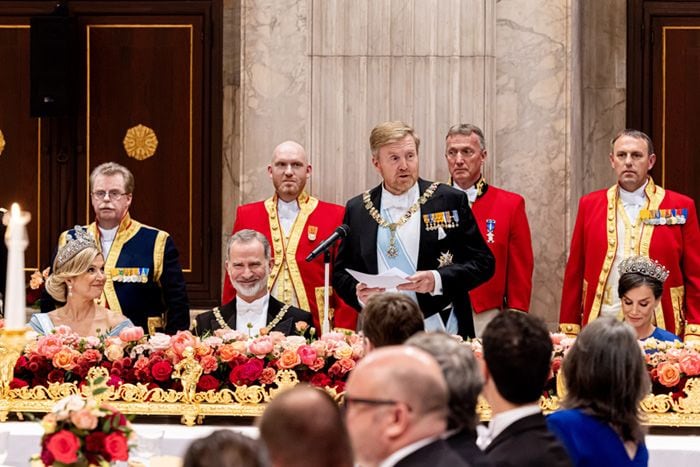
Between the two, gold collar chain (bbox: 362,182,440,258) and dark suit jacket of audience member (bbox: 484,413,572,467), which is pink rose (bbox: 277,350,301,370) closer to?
gold collar chain (bbox: 362,182,440,258)

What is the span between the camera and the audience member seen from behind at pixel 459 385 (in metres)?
3.07

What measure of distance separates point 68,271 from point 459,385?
3.00 metres

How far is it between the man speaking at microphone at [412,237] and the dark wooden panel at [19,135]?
3533 mm

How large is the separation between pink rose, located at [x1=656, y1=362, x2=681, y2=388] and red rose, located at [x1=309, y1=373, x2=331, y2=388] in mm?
1195

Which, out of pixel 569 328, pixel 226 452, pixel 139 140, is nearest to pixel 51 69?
pixel 139 140

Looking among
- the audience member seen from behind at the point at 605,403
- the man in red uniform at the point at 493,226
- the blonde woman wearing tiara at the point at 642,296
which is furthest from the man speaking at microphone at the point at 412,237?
the audience member seen from behind at the point at 605,403

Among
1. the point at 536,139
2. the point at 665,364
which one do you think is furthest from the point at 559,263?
the point at 665,364

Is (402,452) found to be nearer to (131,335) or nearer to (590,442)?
(590,442)

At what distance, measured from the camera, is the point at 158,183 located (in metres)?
8.98

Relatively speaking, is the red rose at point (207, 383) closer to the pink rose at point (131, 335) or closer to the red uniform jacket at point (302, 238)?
the pink rose at point (131, 335)

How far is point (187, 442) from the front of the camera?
4.54m

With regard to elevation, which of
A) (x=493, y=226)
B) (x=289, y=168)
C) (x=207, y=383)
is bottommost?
(x=207, y=383)

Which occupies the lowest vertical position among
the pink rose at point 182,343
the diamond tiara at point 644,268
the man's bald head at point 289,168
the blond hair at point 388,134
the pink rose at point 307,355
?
the pink rose at point 307,355

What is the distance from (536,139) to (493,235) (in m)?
0.89
